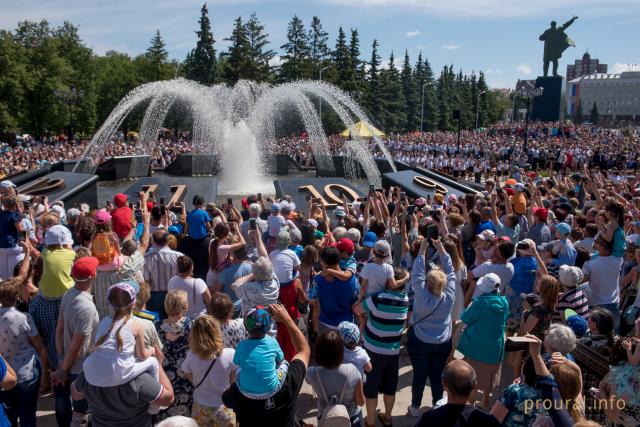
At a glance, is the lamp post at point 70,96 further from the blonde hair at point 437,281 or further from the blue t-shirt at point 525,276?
the blonde hair at point 437,281

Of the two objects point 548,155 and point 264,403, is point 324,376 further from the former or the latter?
point 548,155

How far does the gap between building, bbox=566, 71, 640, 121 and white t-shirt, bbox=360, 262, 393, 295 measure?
193 metres

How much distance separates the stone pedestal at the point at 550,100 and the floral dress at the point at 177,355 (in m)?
69.0

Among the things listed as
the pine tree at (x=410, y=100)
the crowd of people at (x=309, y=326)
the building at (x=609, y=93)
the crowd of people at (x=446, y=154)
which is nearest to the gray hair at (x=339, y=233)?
the crowd of people at (x=309, y=326)

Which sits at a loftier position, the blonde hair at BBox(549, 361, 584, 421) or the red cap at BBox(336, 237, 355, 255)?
the red cap at BBox(336, 237, 355, 255)

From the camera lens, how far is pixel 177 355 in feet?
14.5

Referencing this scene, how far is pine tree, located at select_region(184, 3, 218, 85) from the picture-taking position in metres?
66.1

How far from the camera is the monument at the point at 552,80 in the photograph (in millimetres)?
65000

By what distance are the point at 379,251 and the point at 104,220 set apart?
141 inches

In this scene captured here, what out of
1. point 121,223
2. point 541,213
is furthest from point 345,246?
point 541,213

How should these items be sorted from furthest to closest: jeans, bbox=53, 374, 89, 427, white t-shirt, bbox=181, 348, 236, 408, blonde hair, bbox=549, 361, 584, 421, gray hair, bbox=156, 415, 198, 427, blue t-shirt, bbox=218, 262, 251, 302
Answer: blue t-shirt, bbox=218, 262, 251, 302
jeans, bbox=53, 374, 89, 427
white t-shirt, bbox=181, 348, 236, 408
blonde hair, bbox=549, 361, 584, 421
gray hair, bbox=156, 415, 198, 427

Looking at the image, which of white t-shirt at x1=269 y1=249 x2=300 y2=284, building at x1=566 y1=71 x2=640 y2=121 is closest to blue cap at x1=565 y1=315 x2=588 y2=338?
white t-shirt at x1=269 y1=249 x2=300 y2=284

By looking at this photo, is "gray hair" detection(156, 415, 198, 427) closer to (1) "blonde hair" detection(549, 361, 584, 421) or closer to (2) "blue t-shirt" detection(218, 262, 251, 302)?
(1) "blonde hair" detection(549, 361, 584, 421)

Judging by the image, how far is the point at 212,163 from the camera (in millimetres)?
25547
